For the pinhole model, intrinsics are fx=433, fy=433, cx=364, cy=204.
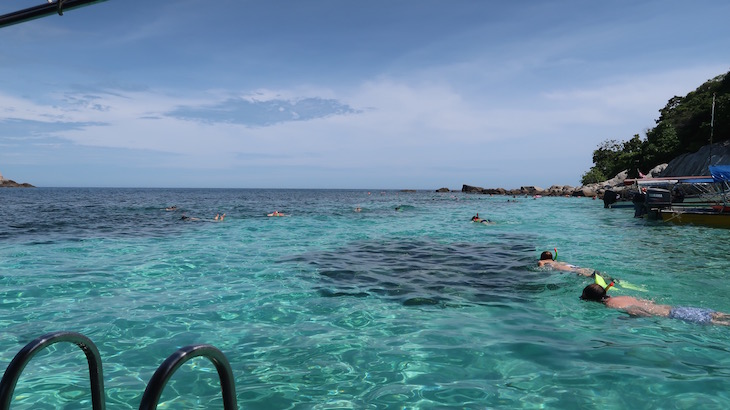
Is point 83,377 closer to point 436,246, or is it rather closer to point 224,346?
point 224,346

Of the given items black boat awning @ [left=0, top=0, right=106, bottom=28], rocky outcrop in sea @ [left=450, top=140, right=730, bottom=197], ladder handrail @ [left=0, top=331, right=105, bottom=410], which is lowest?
ladder handrail @ [left=0, top=331, right=105, bottom=410]

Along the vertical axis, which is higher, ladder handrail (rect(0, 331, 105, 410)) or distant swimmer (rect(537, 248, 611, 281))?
ladder handrail (rect(0, 331, 105, 410))

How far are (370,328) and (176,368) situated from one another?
17.9 ft

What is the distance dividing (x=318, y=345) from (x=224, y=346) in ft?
4.56

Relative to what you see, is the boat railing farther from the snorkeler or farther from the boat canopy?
the boat canopy

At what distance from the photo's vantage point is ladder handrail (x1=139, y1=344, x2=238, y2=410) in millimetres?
1808

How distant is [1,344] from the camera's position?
6473mm

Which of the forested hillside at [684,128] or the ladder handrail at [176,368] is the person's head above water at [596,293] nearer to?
the ladder handrail at [176,368]

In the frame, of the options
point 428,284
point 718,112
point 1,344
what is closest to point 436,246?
point 428,284

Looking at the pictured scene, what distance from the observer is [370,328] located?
23.6 ft

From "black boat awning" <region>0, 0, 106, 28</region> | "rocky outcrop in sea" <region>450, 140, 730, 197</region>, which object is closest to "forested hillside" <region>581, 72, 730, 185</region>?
"rocky outcrop in sea" <region>450, 140, 730, 197</region>

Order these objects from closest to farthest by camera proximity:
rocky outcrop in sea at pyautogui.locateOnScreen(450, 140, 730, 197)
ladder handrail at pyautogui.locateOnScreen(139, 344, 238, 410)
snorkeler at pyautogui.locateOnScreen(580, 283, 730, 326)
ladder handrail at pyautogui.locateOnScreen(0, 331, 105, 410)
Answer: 1. ladder handrail at pyautogui.locateOnScreen(139, 344, 238, 410)
2. ladder handrail at pyautogui.locateOnScreen(0, 331, 105, 410)
3. snorkeler at pyautogui.locateOnScreen(580, 283, 730, 326)
4. rocky outcrop in sea at pyautogui.locateOnScreen(450, 140, 730, 197)

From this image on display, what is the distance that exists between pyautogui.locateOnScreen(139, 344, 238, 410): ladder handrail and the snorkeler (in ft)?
25.4

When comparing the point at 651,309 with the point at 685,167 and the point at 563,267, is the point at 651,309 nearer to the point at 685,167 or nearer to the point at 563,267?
the point at 563,267
